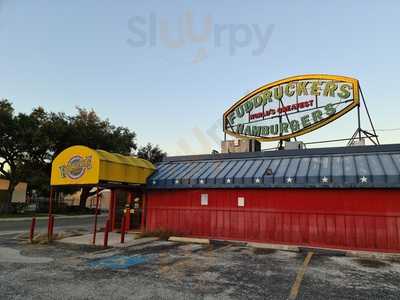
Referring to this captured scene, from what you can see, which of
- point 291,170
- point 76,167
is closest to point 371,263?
point 291,170

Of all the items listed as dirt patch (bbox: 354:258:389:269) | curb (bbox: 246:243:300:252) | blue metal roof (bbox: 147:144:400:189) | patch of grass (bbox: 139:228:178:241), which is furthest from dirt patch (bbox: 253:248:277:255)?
patch of grass (bbox: 139:228:178:241)

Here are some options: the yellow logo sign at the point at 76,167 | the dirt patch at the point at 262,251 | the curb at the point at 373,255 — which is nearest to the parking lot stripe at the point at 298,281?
the dirt patch at the point at 262,251

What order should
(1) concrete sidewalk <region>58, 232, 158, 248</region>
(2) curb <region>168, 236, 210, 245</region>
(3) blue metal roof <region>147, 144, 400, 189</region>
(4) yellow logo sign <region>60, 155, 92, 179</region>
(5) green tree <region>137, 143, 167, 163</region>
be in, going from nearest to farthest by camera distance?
(3) blue metal roof <region>147, 144, 400, 189</region>
(1) concrete sidewalk <region>58, 232, 158, 248</region>
(4) yellow logo sign <region>60, 155, 92, 179</region>
(2) curb <region>168, 236, 210, 245</region>
(5) green tree <region>137, 143, 167, 163</region>

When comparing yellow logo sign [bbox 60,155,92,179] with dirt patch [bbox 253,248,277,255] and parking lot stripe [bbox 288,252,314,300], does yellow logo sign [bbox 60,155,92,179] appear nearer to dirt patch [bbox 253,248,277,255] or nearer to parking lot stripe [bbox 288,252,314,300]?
dirt patch [bbox 253,248,277,255]

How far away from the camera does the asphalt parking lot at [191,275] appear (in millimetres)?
→ 6711

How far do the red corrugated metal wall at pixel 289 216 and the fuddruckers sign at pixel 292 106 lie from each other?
5112mm

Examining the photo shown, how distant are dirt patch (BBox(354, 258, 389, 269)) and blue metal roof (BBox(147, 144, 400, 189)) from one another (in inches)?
111

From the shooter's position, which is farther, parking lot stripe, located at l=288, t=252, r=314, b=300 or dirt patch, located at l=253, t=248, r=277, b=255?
dirt patch, located at l=253, t=248, r=277, b=255

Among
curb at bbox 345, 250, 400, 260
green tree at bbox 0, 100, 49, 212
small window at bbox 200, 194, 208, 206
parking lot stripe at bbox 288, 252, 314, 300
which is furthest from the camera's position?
green tree at bbox 0, 100, 49, 212

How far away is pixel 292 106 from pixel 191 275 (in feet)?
41.3

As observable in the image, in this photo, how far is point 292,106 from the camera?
1781 cm

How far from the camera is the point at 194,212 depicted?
1566 cm

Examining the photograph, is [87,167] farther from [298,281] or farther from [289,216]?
[298,281]

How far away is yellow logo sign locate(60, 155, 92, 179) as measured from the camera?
44.1 feet
